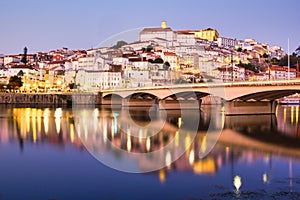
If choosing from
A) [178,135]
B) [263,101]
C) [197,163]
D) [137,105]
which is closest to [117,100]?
[137,105]

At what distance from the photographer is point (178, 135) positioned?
19.6 meters

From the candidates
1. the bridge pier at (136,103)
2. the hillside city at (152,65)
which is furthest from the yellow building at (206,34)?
the bridge pier at (136,103)

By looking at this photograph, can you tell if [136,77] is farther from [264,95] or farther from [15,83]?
[264,95]

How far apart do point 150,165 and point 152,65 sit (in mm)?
71739

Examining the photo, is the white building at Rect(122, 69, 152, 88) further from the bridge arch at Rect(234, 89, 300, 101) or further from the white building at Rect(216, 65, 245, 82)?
the bridge arch at Rect(234, 89, 300, 101)

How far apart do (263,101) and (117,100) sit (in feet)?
97.8

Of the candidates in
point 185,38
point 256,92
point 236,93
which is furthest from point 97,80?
point 256,92

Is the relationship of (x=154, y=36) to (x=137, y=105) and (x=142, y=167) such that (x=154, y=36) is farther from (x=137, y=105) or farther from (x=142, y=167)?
(x=142, y=167)

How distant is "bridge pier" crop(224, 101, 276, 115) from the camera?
2964 centimetres

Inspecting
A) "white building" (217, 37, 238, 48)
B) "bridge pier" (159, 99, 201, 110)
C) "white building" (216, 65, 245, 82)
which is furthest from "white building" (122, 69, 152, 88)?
"white building" (217, 37, 238, 48)

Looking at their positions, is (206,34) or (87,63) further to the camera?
(206,34)

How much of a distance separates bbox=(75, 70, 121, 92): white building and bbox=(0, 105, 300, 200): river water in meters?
53.8

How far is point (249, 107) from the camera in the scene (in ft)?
100

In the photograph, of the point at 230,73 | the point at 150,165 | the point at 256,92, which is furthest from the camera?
the point at 230,73
